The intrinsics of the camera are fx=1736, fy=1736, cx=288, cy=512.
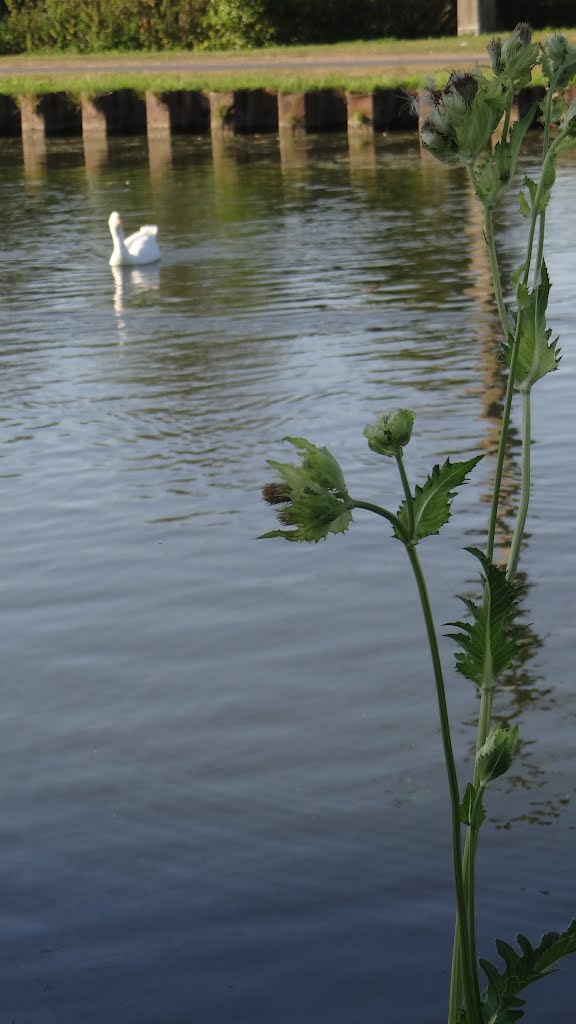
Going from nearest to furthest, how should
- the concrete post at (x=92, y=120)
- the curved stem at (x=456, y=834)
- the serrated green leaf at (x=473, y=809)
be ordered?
the curved stem at (x=456, y=834), the serrated green leaf at (x=473, y=809), the concrete post at (x=92, y=120)

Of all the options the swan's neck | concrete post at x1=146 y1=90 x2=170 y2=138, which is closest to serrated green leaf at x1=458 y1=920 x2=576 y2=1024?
the swan's neck

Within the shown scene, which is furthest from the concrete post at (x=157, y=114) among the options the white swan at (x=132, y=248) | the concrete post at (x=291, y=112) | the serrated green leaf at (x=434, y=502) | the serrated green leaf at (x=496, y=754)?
the serrated green leaf at (x=496, y=754)

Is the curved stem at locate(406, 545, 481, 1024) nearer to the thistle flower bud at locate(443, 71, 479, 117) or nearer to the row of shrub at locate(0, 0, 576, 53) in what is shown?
the thistle flower bud at locate(443, 71, 479, 117)

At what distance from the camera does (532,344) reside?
8.08ft

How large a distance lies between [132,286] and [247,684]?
976 centimetres

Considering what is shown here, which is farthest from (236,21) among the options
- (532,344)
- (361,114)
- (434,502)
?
(434,502)

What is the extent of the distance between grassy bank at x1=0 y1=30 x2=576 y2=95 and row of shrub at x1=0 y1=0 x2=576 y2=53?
1586 mm

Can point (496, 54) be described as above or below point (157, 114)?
above

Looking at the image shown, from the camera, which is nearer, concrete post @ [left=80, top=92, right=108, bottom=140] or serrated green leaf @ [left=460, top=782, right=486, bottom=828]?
serrated green leaf @ [left=460, top=782, right=486, bottom=828]

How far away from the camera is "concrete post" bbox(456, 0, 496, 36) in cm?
3791

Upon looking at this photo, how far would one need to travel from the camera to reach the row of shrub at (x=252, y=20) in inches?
1608

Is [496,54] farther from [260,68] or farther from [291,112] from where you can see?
[260,68]

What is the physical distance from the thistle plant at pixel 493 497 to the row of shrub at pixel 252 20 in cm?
3947

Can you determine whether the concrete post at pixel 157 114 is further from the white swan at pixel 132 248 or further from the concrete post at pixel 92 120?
the white swan at pixel 132 248
